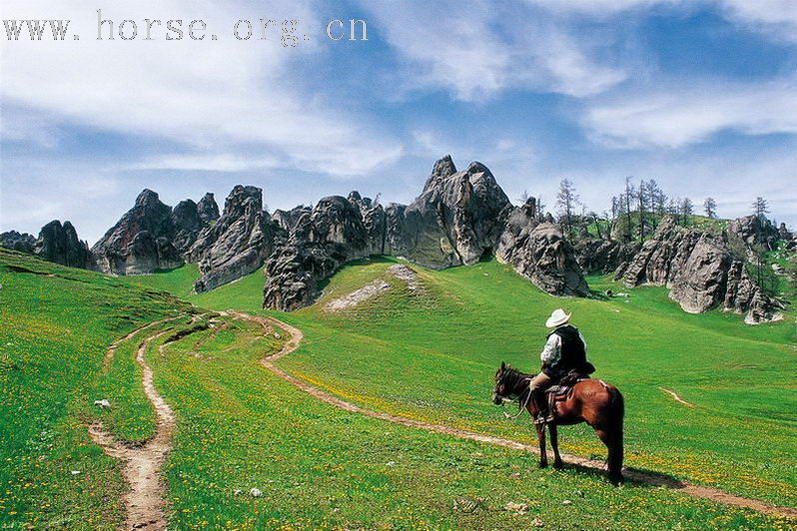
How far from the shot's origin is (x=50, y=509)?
40.9ft

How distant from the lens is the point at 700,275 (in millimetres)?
119938

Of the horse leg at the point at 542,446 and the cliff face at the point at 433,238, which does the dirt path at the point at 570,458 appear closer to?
the horse leg at the point at 542,446

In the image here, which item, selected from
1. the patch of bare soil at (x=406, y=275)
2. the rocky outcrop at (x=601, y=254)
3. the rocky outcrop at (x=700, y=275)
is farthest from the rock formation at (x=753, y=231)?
the patch of bare soil at (x=406, y=275)

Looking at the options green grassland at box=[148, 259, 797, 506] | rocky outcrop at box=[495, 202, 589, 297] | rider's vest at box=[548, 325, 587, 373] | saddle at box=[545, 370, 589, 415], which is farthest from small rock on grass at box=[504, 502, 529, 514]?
rocky outcrop at box=[495, 202, 589, 297]

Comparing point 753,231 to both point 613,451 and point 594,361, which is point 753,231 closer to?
point 594,361

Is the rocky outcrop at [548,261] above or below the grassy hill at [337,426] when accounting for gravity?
above

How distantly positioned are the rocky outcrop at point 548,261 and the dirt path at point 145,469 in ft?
326

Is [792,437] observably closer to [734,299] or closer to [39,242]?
[734,299]

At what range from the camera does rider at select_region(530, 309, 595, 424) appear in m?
17.5

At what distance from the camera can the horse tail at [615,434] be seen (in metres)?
15.4

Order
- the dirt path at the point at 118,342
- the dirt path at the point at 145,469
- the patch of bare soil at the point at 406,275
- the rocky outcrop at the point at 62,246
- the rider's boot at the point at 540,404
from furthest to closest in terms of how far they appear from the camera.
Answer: the rocky outcrop at the point at 62,246
the patch of bare soil at the point at 406,275
the dirt path at the point at 118,342
the rider's boot at the point at 540,404
the dirt path at the point at 145,469

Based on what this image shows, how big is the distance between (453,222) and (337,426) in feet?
415

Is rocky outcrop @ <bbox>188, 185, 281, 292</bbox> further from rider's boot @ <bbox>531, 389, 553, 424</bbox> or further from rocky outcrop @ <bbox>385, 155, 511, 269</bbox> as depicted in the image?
rider's boot @ <bbox>531, 389, 553, 424</bbox>

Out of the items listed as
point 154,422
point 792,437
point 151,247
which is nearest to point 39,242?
point 151,247
